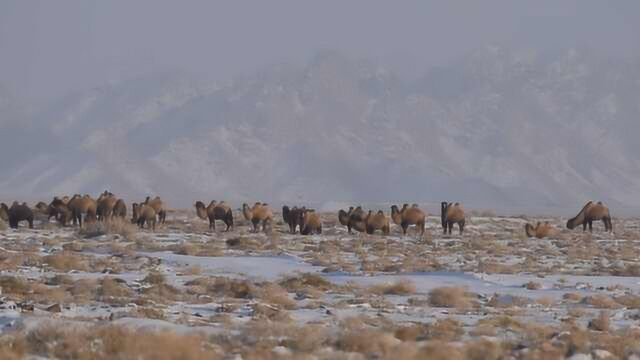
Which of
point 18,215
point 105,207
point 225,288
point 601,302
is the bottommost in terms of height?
point 601,302

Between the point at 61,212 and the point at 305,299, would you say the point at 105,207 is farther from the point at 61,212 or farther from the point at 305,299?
the point at 305,299

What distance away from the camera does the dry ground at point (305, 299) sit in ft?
46.5

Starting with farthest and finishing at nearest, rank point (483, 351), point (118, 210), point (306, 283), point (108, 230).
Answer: point (118, 210) < point (108, 230) < point (306, 283) < point (483, 351)

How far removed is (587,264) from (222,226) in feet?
68.9

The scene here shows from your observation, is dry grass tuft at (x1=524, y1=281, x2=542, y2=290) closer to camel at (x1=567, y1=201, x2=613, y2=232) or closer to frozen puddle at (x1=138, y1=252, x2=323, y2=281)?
frozen puddle at (x1=138, y1=252, x2=323, y2=281)

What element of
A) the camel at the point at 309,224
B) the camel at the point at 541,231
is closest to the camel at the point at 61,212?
the camel at the point at 309,224

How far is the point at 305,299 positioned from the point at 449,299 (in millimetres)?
2576

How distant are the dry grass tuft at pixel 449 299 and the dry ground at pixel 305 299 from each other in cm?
3

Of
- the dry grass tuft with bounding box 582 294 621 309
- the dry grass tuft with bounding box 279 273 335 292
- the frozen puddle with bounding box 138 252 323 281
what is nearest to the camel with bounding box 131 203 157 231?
the frozen puddle with bounding box 138 252 323 281

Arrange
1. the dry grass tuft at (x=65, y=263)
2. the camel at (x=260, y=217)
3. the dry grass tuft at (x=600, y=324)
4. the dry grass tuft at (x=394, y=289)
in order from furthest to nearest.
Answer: the camel at (x=260, y=217) → the dry grass tuft at (x=65, y=263) → the dry grass tuft at (x=394, y=289) → the dry grass tuft at (x=600, y=324)

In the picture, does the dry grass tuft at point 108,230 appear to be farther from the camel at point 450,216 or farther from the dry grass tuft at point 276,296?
the dry grass tuft at point 276,296

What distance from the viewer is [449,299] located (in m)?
20.1

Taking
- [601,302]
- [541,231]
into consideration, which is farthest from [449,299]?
[541,231]

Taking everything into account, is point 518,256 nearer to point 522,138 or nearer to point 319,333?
point 319,333
